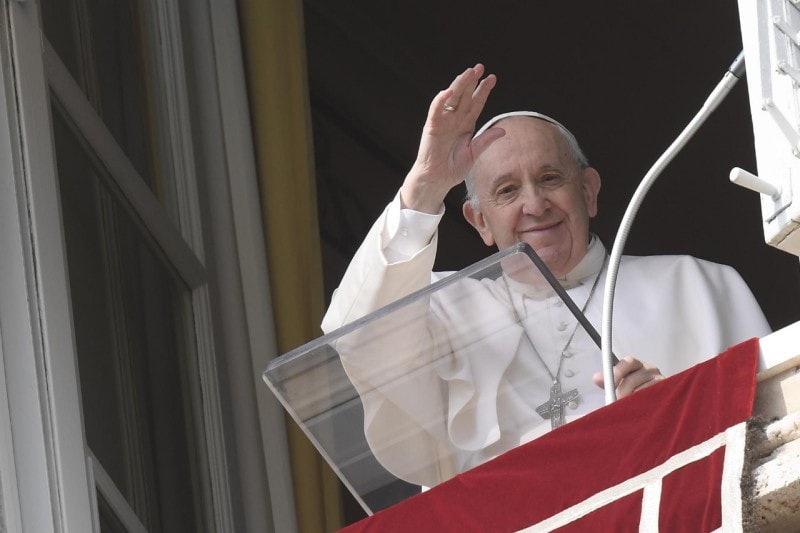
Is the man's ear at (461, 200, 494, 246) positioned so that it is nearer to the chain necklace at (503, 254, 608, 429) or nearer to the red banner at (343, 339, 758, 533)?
the chain necklace at (503, 254, 608, 429)

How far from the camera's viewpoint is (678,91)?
594cm

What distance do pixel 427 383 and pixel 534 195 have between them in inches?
40.6

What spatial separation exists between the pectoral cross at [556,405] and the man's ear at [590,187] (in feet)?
3.71

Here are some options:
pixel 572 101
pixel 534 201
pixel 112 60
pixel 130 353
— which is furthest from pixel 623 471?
pixel 572 101

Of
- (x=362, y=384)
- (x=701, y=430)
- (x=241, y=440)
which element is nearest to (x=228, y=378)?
(x=241, y=440)

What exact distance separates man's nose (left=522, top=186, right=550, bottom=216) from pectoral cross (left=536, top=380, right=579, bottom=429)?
1.00 metres

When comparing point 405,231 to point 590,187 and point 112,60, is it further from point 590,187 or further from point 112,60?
point 112,60

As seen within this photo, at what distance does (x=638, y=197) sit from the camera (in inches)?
89.7

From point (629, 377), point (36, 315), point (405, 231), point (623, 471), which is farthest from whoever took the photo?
point (36, 315)

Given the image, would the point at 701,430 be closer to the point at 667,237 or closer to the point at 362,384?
the point at 362,384

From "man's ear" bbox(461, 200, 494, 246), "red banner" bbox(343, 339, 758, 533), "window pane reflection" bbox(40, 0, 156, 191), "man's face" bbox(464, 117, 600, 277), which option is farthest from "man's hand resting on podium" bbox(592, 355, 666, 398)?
"window pane reflection" bbox(40, 0, 156, 191)

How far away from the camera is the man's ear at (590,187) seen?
353cm

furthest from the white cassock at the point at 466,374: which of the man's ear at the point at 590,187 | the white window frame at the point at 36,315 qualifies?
the man's ear at the point at 590,187

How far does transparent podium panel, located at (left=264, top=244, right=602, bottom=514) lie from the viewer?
2359 millimetres
